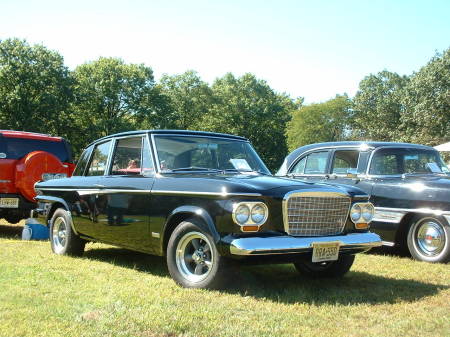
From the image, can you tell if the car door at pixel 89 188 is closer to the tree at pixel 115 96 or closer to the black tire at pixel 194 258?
the black tire at pixel 194 258

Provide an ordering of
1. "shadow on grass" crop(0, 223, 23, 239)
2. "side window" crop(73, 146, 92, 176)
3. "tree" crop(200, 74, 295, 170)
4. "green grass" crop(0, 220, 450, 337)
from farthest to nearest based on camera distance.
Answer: "tree" crop(200, 74, 295, 170) < "shadow on grass" crop(0, 223, 23, 239) < "side window" crop(73, 146, 92, 176) < "green grass" crop(0, 220, 450, 337)

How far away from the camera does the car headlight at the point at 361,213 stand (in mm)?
5574

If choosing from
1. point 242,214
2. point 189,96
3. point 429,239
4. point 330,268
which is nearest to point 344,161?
point 429,239

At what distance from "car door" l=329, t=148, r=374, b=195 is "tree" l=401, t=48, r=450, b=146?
3498 centimetres

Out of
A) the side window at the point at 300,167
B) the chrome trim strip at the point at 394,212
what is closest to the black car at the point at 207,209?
the chrome trim strip at the point at 394,212

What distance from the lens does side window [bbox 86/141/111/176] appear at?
6.93m

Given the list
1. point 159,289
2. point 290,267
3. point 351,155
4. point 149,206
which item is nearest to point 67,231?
point 149,206

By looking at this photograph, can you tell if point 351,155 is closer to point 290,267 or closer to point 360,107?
point 290,267

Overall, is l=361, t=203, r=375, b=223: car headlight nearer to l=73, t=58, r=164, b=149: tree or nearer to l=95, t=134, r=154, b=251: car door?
l=95, t=134, r=154, b=251: car door

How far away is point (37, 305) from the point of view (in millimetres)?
4457

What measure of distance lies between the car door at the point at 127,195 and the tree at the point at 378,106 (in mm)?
49101

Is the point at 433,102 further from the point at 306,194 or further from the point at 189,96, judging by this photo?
the point at 306,194

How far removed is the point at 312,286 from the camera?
5.63m

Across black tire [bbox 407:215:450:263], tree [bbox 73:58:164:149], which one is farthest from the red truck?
tree [bbox 73:58:164:149]
